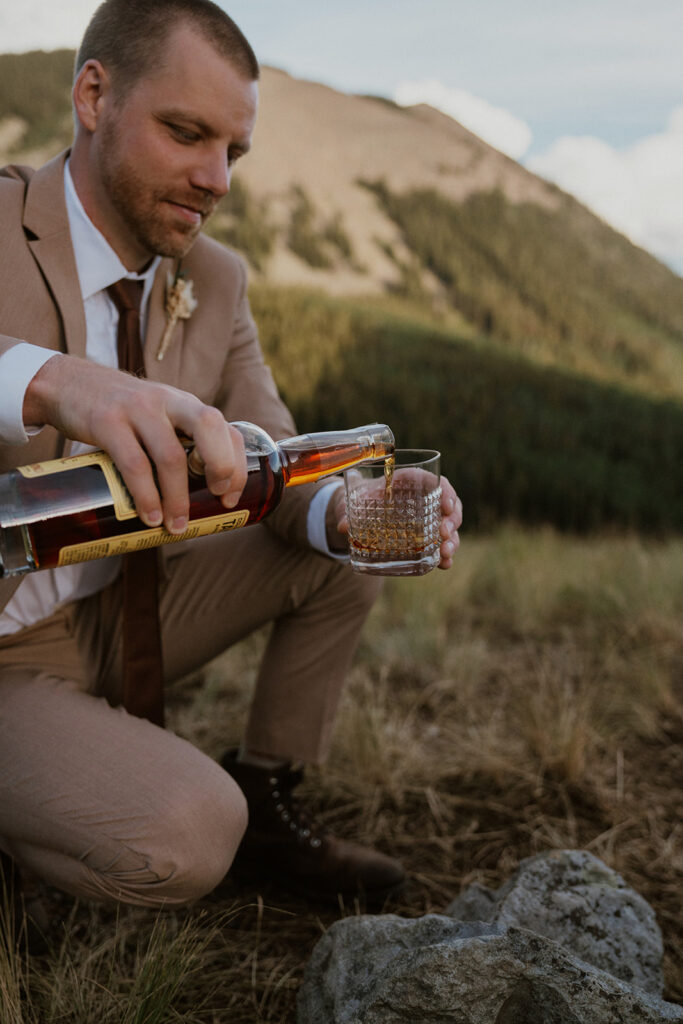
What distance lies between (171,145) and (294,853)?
1.55 metres

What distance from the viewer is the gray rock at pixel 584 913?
1.55 meters

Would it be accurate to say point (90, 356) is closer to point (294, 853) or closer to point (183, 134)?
point (183, 134)

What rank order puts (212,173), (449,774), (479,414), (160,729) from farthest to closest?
(479,414) < (449,774) < (212,173) < (160,729)

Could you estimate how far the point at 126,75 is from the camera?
1.96 meters

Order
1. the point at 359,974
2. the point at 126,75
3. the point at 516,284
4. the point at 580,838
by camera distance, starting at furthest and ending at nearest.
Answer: the point at 516,284 → the point at 580,838 → the point at 126,75 → the point at 359,974

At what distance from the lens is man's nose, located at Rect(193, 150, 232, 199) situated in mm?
1946

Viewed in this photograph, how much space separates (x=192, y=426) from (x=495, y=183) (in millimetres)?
7175

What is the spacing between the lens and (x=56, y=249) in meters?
1.85

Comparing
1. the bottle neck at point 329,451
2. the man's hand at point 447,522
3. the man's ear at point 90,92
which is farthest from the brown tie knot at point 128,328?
the man's hand at point 447,522

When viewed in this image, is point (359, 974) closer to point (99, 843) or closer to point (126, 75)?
point (99, 843)

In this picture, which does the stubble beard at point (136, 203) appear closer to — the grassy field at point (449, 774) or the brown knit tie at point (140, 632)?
the brown knit tie at point (140, 632)

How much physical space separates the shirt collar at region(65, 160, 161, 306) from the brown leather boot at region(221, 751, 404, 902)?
44.1 inches

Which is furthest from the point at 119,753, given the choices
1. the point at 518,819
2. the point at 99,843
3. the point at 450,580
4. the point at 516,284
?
the point at 516,284

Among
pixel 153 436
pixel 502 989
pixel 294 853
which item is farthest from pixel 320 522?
pixel 502 989
